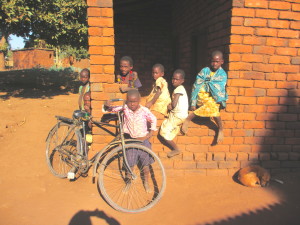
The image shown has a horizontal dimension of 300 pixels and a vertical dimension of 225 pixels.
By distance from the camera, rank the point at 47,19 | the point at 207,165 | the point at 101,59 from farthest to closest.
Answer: the point at 47,19
the point at 207,165
the point at 101,59

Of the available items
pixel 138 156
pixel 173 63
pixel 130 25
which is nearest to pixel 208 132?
pixel 138 156

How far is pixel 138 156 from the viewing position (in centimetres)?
321

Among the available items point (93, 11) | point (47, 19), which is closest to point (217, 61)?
point (93, 11)

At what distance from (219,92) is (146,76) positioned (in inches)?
158

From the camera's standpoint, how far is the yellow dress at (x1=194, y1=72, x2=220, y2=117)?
3439mm

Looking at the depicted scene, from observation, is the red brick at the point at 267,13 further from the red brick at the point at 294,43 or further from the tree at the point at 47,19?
the tree at the point at 47,19

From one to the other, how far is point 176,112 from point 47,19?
5737 mm

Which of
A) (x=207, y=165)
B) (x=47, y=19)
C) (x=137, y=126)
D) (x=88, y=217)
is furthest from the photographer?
(x=47, y=19)

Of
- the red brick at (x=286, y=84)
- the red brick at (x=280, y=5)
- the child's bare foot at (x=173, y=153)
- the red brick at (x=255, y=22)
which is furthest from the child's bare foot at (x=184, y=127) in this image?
the red brick at (x=280, y=5)

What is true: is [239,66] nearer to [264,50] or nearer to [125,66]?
[264,50]

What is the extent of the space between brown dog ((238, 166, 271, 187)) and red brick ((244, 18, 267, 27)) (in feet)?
6.67

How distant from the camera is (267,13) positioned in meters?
3.43

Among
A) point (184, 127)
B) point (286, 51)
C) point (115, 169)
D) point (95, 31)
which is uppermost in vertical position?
point (95, 31)

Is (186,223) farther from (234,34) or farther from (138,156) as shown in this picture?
(234,34)
